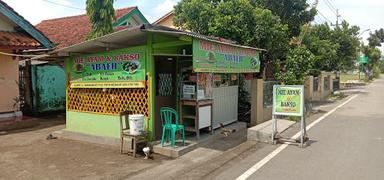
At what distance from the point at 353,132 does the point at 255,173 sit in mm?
5631

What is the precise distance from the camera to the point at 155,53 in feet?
26.5

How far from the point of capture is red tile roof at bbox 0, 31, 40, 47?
1088 centimetres

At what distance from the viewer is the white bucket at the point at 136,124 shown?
7.61m

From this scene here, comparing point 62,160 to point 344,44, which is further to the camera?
point 344,44

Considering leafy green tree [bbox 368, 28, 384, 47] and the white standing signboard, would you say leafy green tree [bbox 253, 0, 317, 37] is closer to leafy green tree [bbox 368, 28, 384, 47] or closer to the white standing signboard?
the white standing signboard

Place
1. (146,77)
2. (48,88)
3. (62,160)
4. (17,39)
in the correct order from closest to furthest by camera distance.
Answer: (62,160) → (146,77) → (17,39) → (48,88)

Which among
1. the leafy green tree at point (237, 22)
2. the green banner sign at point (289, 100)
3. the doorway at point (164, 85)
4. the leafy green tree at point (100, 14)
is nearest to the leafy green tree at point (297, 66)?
the leafy green tree at point (237, 22)

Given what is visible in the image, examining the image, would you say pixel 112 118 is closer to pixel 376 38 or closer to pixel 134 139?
pixel 134 139

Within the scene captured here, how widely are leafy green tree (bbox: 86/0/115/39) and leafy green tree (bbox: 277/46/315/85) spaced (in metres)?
7.72

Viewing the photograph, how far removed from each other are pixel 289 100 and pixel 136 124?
4104mm

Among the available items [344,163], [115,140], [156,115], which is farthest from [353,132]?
[115,140]

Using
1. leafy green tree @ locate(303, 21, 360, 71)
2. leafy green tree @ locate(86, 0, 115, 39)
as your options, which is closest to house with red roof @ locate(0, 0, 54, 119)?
leafy green tree @ locate(86, 0, 115, 39)

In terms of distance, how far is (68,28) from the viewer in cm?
2059

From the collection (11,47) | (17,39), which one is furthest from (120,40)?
(17,39)
